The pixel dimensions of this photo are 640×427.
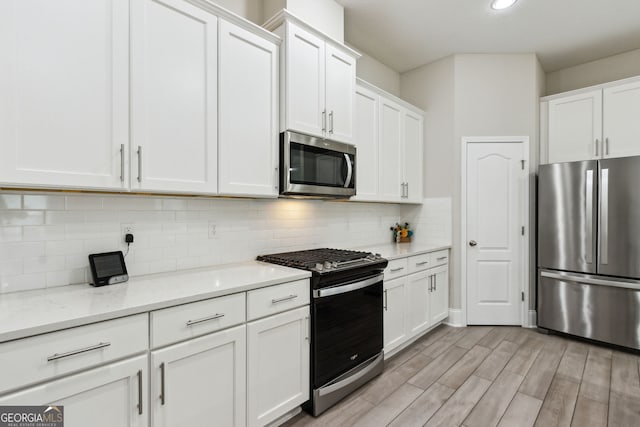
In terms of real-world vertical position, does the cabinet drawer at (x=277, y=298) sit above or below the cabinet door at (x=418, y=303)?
above

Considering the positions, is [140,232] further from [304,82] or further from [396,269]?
[396,269]

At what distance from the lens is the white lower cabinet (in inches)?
108

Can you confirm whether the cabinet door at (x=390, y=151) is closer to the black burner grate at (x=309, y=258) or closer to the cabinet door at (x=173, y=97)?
the black burner grate at (x=309, y=258)

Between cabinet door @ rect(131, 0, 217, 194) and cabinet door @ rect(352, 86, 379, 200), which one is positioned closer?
cabinet door @ rect(131, 0, 217, 194)

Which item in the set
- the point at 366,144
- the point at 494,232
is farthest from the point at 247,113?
the point at 494,232

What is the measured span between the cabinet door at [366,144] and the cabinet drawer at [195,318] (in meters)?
1.63

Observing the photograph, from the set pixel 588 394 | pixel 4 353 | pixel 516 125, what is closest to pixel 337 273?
pixel 4 353

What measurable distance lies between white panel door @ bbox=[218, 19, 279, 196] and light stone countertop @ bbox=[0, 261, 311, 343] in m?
0.54

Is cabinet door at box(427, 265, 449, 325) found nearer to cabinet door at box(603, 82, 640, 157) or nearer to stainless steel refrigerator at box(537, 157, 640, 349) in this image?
stainless steel refrigerator at box(537, 157, 640, 349)

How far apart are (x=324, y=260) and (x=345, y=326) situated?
47cm

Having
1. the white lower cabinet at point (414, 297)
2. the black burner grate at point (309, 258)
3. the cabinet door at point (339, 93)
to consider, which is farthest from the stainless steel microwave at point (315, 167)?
the white lower cabinet at point (414, 297)

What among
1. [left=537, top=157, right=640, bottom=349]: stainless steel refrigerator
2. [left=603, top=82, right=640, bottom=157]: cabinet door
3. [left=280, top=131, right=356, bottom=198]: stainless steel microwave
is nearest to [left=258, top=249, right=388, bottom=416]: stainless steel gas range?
[left=280, top=131, right=356, bottom=198]: stainless steel microwave

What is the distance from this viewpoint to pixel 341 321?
216 centimetres

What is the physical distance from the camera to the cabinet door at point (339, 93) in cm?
251
